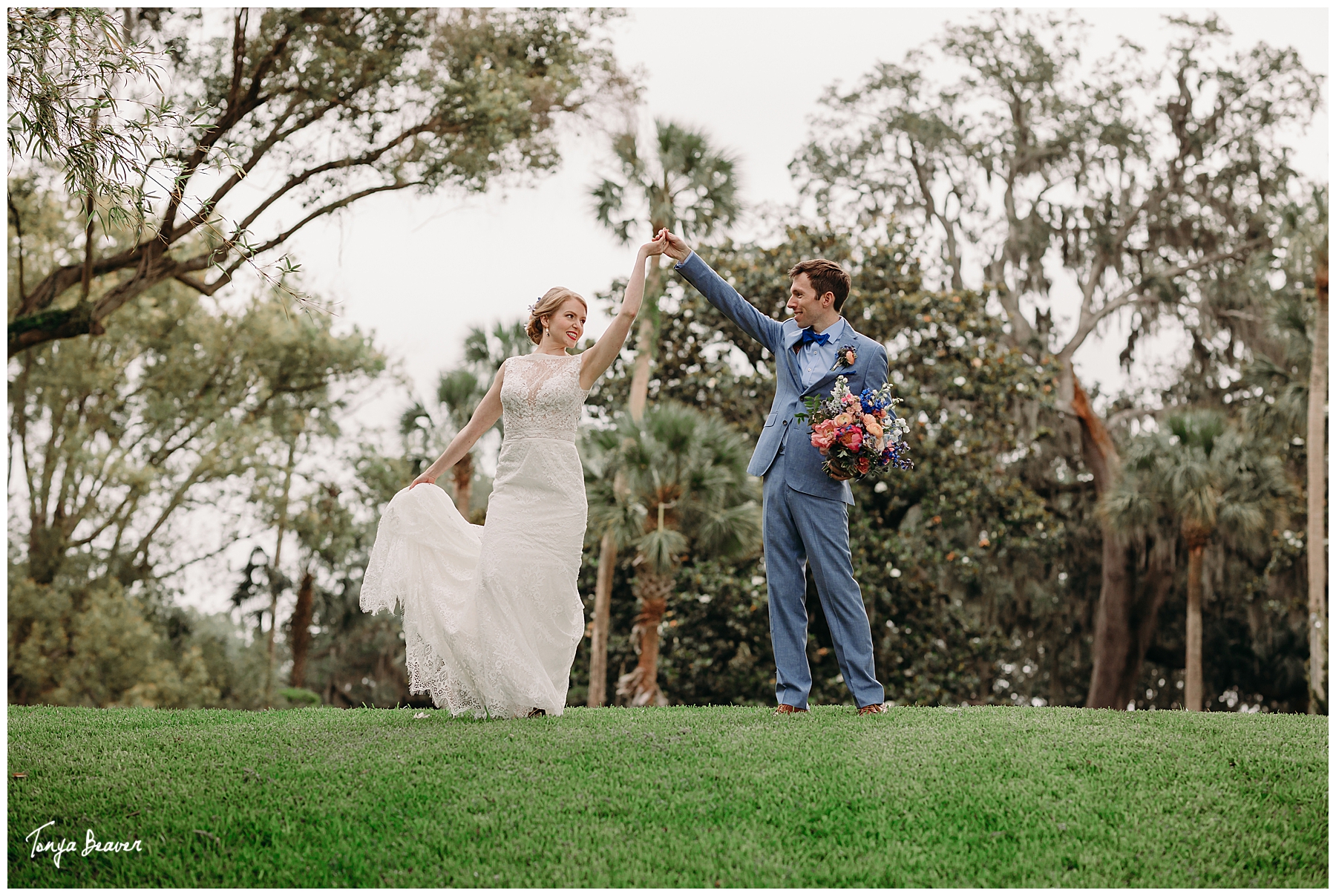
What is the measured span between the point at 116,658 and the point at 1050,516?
15.5 metres

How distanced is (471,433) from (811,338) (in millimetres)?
1906

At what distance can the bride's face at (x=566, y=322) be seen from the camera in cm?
553

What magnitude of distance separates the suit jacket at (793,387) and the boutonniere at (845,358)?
0.06 feet

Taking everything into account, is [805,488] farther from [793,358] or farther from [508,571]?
[508,571]

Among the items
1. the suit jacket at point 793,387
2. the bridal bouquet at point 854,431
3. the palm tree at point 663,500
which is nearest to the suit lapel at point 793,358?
the suit jacket at point 793,387

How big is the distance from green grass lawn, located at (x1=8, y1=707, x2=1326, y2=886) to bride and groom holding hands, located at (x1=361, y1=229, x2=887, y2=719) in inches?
12.7

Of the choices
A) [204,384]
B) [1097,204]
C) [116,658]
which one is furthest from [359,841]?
[1097,204]

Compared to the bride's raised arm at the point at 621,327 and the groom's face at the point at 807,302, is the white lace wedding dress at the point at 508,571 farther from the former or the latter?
the groom's face at the point at 807,302

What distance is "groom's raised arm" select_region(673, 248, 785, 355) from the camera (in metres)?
5.37

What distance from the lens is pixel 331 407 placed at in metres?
21.4

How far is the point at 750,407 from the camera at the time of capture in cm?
1678

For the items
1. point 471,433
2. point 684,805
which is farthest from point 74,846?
point 471,433

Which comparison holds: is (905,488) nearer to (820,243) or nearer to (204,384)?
(820,243)

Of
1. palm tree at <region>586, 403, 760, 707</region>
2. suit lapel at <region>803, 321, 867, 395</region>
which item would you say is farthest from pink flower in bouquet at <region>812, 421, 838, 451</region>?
palm tree at <region>586, 403, 760, 707</region>
